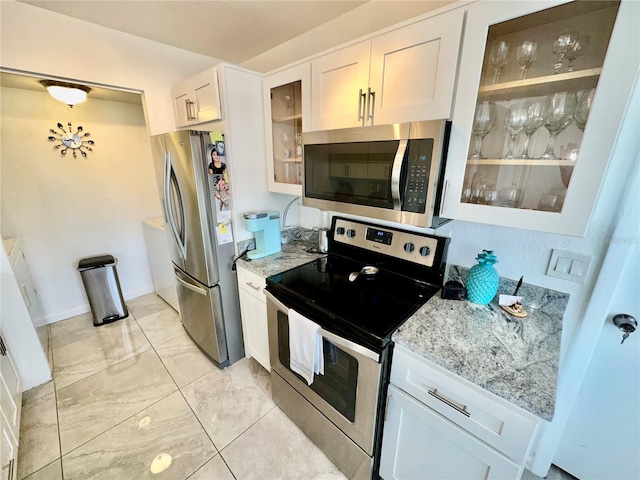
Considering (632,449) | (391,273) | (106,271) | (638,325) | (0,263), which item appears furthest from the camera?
(106,271)

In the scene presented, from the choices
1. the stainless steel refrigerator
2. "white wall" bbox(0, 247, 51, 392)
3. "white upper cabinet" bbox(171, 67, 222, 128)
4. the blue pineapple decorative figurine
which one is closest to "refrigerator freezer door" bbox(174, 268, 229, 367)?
the stainless steel refrigerator

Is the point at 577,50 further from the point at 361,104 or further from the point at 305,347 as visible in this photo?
the point at 305,347

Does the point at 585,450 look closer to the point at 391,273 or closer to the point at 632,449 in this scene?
the point at 632,449

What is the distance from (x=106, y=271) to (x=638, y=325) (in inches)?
144

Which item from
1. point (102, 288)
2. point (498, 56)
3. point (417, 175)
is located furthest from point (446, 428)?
point (102, 288)

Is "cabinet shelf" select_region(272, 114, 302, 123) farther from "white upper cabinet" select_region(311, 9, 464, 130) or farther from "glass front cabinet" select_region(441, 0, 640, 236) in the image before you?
"glass front cabinet" select_region(441, 0, 640, 236)

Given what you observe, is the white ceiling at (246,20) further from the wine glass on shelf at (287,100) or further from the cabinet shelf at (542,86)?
the cabinet shelf at (542,86)

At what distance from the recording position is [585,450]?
1262mm

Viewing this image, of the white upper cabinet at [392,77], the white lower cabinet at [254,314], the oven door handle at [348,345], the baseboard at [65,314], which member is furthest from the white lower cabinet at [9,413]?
the white upper cabinet at [392,77]

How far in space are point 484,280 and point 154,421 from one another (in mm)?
2081

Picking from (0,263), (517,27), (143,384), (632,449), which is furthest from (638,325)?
(0,263)

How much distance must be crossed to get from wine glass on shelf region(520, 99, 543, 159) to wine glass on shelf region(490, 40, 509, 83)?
0.49 ft

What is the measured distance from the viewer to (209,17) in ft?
5.57

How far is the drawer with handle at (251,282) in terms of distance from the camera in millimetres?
1669
